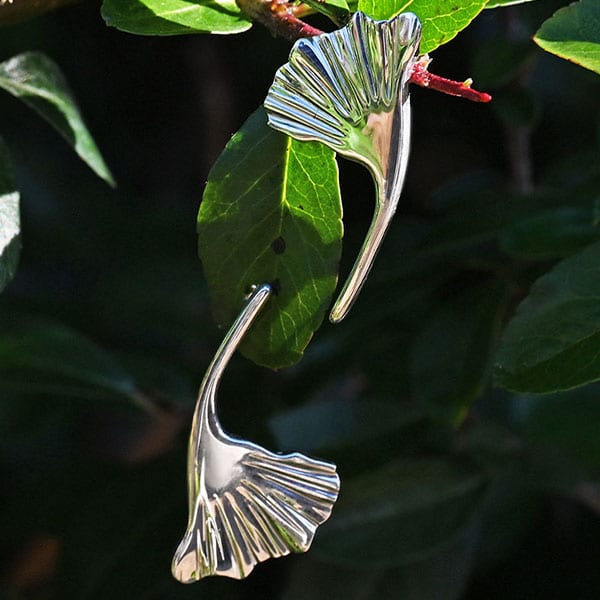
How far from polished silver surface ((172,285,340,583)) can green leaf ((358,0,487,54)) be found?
0.19 m

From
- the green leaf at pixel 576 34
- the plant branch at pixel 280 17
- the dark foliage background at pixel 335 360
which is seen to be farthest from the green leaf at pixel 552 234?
A: the plant branch at pixel 280 17

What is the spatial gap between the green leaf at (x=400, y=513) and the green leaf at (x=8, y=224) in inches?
17.7

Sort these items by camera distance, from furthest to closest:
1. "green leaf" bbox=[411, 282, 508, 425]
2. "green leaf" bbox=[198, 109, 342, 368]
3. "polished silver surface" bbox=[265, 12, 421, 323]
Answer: "green leaf" bbox=[411, 282, 508, 425] < "green leaf" bbox=[198, 109, 342, 368] < "polished silver surface" bbox=[265, 12, 421, 323]

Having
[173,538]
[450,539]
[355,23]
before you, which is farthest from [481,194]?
[355,23]

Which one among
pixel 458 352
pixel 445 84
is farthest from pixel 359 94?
pixel 458 352

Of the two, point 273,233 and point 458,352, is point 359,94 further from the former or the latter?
point 458,352

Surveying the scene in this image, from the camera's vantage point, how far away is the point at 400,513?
0.97 m

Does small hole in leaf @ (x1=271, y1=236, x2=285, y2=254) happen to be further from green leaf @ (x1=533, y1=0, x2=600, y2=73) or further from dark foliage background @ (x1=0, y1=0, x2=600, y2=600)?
dark foliage background @ (x1=0, y1=0, x2=600, y2=600)

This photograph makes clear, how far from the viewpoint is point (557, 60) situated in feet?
4.42

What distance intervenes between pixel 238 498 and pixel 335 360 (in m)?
0.57

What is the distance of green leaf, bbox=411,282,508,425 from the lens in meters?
0.92

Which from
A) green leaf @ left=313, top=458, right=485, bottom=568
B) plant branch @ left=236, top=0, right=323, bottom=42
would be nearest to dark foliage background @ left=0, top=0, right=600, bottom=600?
green leaf @ left=313, top=458, right=485, bottom=568

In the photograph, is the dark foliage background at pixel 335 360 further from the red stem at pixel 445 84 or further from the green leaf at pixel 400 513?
the red stem at pixel 445 84

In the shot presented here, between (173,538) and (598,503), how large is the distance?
45 cm
